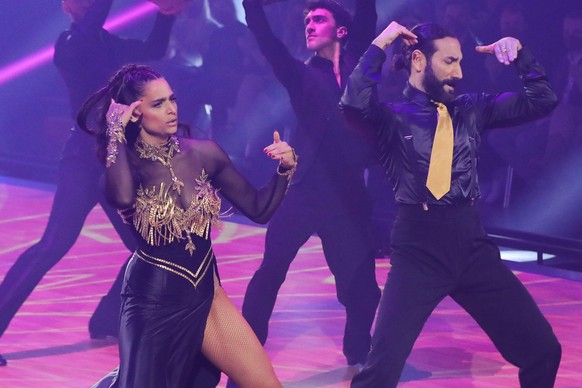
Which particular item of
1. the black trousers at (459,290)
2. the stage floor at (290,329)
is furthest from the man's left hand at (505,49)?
the stage floor at (290,329)

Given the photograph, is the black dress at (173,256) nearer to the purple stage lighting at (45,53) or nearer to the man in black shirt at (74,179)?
the man in black shirt at (74,179)

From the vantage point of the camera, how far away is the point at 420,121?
5.07m

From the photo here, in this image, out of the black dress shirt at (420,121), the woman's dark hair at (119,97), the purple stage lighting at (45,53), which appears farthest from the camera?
the purple stage lighting at (45,53)

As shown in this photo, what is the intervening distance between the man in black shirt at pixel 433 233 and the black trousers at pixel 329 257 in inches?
53.6

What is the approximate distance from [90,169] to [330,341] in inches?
74.9

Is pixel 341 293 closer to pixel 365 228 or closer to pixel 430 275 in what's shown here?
pixel 365 228

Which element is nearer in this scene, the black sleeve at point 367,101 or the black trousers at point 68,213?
the black sleeve at point 367,101

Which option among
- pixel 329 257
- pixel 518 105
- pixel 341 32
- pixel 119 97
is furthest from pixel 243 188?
pixel 341 32

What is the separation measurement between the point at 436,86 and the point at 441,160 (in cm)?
37

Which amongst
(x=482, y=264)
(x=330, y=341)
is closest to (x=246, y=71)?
(x=330, y=341)

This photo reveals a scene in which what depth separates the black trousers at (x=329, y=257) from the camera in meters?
6.38

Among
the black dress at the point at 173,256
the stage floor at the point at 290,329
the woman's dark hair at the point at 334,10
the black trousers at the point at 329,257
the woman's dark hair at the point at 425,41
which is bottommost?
the stage floor at the point at 290,329

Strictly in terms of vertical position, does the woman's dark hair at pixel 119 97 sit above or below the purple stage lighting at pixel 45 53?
above

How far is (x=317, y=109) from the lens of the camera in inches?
259
